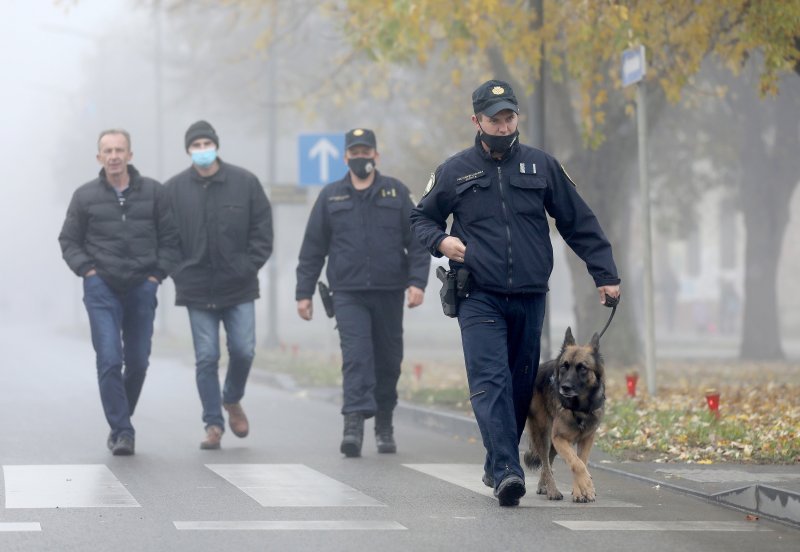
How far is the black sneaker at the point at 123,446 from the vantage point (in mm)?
10453

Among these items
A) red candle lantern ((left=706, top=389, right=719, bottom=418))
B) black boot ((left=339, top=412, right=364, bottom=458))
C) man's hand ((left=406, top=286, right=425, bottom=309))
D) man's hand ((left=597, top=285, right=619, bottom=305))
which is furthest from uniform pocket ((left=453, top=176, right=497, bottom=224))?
red candle lantern ((left=706, top=389, right=719, bottom=418))

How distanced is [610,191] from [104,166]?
32.2ft

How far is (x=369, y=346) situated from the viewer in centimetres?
1069

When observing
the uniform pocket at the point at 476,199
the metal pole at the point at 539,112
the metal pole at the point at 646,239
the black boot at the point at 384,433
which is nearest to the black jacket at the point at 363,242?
the black boot at the point at 384,433

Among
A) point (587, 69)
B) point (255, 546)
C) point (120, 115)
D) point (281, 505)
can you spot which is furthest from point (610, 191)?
point (120, 115)

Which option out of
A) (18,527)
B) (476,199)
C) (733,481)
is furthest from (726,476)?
(18,527)

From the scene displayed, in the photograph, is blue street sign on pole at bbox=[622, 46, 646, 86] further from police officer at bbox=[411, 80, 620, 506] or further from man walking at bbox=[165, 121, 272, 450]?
police officer at bbox=[411, 80, 620, 506]

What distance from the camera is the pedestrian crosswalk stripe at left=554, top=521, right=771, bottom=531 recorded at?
737 cm

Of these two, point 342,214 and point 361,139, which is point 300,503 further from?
point 361,139

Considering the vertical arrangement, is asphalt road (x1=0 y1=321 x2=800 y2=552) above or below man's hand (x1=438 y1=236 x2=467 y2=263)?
below

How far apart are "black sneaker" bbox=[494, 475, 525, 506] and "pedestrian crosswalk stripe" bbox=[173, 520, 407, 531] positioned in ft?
2.19

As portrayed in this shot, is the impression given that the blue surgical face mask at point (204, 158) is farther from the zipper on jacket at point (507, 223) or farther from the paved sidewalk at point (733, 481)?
the zipper on jacket at point (507, 223)

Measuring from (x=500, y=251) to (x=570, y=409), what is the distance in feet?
2.80

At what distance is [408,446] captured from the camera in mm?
11531
